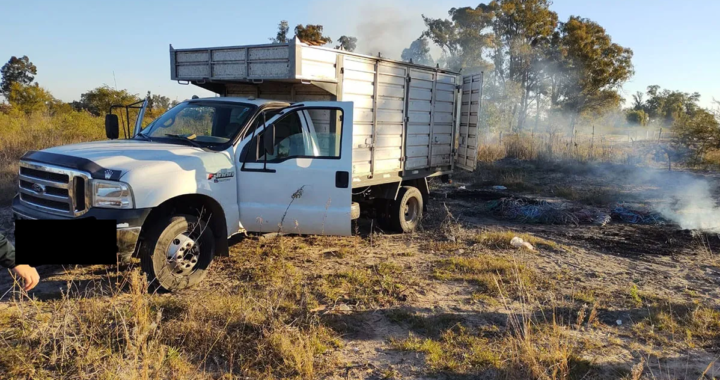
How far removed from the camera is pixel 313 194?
217 inches

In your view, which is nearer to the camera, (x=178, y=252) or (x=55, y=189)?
(x=55, y=189)

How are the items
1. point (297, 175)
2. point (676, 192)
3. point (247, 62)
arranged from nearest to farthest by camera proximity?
point (297, 175) < point (247, 62) < point (676, 192)

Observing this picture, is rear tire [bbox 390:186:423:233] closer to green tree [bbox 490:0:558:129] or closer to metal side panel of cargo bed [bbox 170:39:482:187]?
metal side panel of cargo bed [bbox 170:39:482:187]

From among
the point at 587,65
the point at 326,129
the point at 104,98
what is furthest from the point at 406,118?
the point at 587,65

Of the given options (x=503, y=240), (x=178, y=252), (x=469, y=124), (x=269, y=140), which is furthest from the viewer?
(x=469, y=124)

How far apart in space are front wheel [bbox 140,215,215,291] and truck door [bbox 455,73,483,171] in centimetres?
564

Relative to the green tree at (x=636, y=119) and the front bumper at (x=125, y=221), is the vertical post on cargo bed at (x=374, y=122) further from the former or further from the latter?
the green tree at (x=636, y=119)

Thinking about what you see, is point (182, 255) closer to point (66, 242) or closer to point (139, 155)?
point (139, 155)

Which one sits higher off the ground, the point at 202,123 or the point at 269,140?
the point at 202,123

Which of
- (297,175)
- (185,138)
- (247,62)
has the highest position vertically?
(247,62)

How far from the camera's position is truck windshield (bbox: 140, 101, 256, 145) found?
5391mm

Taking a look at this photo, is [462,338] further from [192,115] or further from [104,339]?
[192,115]

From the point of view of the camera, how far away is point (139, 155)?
14.8ft

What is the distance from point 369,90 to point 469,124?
117 inches
